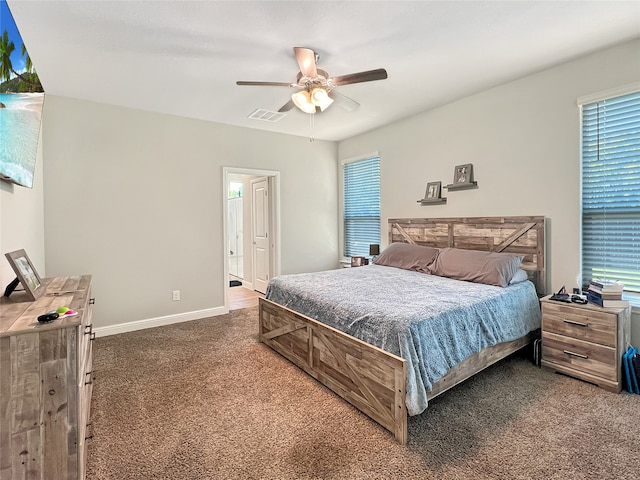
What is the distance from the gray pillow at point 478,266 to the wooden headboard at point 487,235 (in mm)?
187

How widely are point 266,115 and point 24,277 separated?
3134 mm

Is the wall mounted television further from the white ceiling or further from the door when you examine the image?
the door

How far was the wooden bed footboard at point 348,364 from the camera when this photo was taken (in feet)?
6.14

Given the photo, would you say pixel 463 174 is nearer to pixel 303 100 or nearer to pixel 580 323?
pixel 580 323

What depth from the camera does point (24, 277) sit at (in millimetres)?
1758

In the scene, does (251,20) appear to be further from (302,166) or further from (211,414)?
(302,166)

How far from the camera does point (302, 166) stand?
5.29 meters

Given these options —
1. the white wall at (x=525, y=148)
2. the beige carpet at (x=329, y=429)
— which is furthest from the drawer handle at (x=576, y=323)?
the white wall at (x=525, y=148)

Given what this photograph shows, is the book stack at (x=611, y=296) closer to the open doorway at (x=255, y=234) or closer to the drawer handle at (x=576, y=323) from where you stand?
the drawer handle at (x=576, y=323)

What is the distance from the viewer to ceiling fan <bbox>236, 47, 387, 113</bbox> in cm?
234

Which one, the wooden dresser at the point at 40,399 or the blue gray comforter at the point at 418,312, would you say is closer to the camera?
the wooden dresser at the point at 40,399

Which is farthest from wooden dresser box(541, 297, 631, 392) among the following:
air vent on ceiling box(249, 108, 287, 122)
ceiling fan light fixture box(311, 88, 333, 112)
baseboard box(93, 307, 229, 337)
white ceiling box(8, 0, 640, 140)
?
baseboard box(93, 307, 229, 337)

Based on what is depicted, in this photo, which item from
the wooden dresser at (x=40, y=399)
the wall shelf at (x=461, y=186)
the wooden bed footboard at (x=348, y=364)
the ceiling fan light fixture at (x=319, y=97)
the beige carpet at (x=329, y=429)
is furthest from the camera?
the wall shelf at (x=461, y=186)

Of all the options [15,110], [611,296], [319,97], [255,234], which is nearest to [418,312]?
[611,296]
